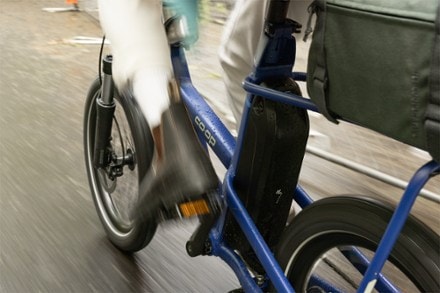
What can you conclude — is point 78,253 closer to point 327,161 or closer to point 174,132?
point 174,132

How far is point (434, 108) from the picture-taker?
63cm

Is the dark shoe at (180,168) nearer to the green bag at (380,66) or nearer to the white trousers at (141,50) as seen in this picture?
the white trousers at (141,50)

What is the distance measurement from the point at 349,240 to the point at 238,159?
12.6 inches

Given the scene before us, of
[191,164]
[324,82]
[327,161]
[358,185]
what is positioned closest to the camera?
[324,82]

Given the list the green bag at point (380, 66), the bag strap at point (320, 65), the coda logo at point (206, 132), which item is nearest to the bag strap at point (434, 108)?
the green bag at point (380, 66)

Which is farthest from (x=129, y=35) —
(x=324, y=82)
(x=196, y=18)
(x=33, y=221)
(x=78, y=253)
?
(x=33, y=221)

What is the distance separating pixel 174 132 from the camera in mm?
939

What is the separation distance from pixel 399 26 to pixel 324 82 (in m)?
0.16

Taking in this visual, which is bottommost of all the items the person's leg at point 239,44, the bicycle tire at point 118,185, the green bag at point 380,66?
the bicycle tire at point 118,185

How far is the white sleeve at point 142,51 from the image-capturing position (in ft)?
3.12

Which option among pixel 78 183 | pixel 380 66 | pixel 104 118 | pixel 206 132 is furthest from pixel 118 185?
pixel 380 66

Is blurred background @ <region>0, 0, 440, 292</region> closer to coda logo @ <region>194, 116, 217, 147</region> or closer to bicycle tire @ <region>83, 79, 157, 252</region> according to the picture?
bicycle tire @ <region>83, 79, 157, 252</region>

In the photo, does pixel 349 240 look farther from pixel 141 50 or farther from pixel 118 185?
pixel 118 185

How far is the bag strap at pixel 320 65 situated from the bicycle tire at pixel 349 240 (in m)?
0.19
